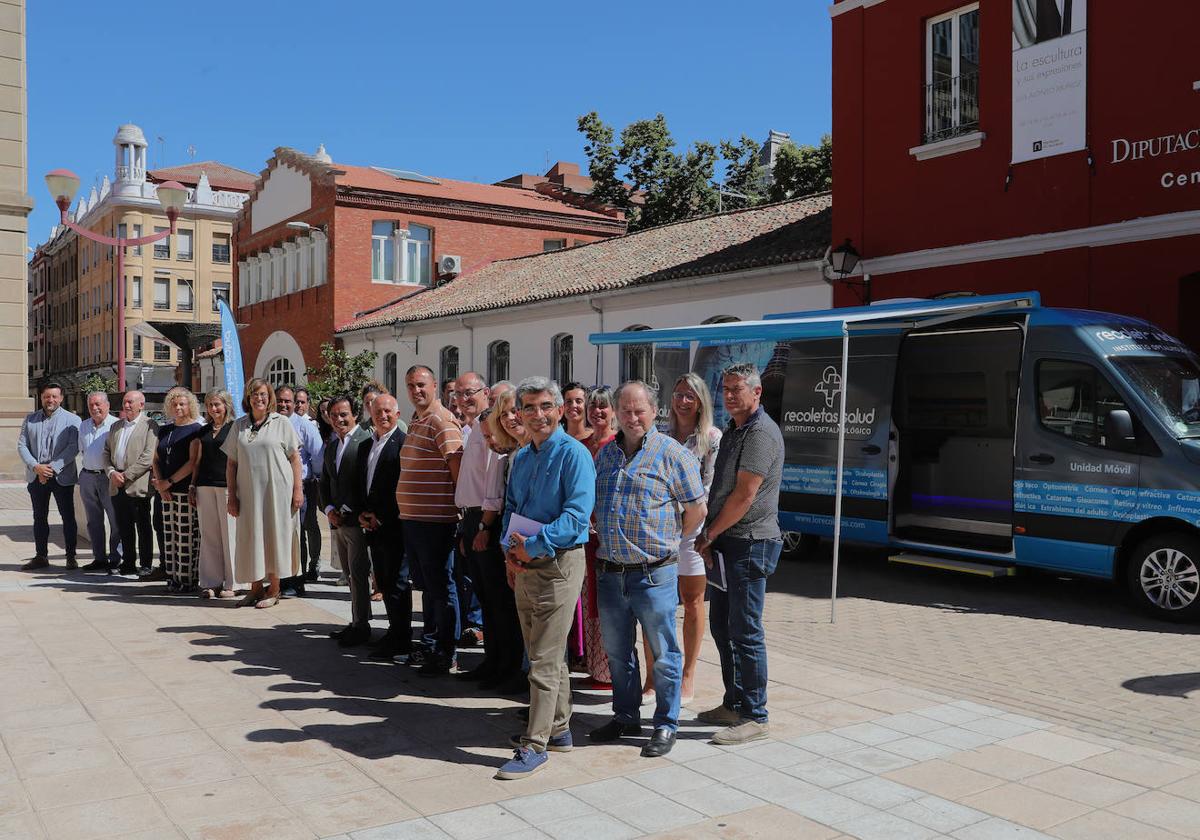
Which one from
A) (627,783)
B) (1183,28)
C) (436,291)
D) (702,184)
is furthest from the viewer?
(702,184)

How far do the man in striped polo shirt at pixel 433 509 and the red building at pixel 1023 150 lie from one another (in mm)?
9042

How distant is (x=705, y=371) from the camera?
12414 millimetres

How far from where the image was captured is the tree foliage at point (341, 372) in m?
29.6

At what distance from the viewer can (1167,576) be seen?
8336mm

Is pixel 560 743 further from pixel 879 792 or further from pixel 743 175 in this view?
pixel 743 175

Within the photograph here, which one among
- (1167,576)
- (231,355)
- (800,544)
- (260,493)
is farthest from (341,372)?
(1167,576)

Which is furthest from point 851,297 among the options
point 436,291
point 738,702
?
point 436,291

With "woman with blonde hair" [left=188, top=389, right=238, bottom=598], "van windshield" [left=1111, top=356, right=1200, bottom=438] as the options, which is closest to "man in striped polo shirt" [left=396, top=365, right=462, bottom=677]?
"woman with blonde hair" [left=188, top=389, right=238, bottom=598]

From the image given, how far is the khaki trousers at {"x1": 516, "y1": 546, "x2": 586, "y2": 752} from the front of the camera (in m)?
4.84

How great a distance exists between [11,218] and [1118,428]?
20.2 metres

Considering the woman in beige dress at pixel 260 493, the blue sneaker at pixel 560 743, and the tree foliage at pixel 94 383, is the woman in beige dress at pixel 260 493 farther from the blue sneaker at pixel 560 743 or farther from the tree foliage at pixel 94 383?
the tree foliage at pixel 94 383

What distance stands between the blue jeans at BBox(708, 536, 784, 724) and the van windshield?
4.99 meters

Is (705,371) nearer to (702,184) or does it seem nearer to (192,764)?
(192,764)

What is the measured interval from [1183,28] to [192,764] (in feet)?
40.6
